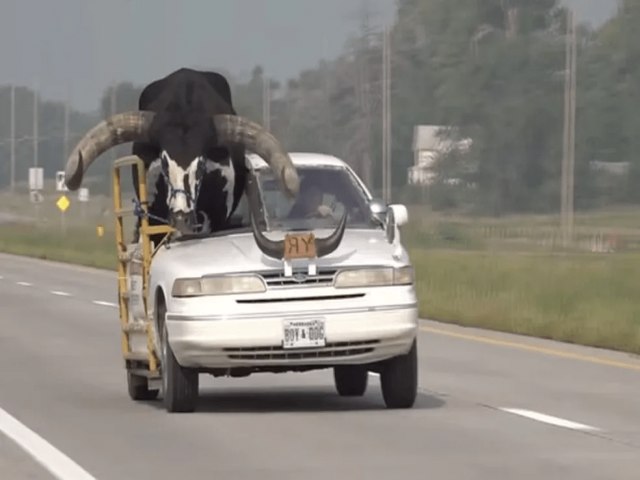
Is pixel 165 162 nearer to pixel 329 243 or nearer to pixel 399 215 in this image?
pixel 329 243

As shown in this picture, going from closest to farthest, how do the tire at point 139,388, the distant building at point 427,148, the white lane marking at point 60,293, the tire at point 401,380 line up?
the tire at point 401,380, the tire at point 139,388, the white lane marking at point 60,293, the distant building at point 427,148

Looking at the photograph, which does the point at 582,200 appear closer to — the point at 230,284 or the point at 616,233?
the point at 616,233

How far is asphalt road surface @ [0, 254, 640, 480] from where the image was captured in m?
12.7

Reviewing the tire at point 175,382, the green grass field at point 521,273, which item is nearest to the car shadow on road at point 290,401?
the tire at point 175,382

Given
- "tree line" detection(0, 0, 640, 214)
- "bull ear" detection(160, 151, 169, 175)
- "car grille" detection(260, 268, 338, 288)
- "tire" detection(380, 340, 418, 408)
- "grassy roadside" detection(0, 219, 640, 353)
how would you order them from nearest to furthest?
"car grille" detection(260, 268, 338, 288) < "tire" detection(380, 340, 418, 408) < "bull ear" detection(160, 151, 169, 175) < "grassy roadside" detection(0, 219, 640, 353) < "tree line" detection(0, 0, 640, 214)

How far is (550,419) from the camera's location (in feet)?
50.8

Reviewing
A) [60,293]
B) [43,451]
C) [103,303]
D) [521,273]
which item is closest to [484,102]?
[521,273]

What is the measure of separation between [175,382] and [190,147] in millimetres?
1719

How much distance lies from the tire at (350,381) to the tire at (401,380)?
3.93 ft

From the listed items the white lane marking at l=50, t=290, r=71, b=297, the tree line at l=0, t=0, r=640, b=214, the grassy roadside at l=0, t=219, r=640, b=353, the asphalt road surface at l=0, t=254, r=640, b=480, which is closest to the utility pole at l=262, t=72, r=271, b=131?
the tree line at l=0, t=0, r=640, b=214

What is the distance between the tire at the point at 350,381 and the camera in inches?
692

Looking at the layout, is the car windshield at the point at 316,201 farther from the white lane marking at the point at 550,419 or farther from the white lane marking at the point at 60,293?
the white lane marking at the point at 60,293

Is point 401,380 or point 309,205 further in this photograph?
point 309,205

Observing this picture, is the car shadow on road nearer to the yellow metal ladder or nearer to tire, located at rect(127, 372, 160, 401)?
tire, located at rect(127, 372, 160, 401)
